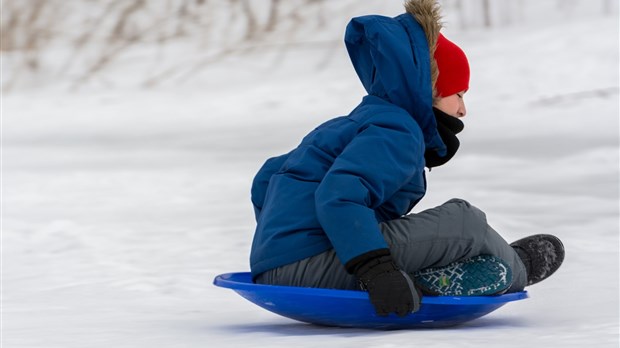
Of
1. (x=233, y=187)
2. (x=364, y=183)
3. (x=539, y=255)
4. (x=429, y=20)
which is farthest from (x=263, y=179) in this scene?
(x=233, y=187)

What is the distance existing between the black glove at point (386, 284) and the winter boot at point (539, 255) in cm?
57

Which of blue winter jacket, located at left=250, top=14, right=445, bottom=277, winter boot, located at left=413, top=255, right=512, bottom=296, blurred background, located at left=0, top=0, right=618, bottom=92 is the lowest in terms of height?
winter boot, located at left=413, top=255, right=512, bottom=296

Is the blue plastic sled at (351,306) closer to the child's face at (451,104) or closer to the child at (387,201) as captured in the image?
the child at (387,201)

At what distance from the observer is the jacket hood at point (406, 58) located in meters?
2.68

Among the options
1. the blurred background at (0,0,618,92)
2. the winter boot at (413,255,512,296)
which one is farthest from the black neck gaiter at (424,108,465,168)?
the blurred background at (0,0,618,92)

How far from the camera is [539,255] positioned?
296cm

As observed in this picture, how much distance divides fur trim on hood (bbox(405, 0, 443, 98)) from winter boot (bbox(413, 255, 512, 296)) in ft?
1.50

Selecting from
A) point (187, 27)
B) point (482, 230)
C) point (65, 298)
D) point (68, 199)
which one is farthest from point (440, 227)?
point (187, 27)

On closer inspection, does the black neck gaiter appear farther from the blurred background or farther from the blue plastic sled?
the blurred background

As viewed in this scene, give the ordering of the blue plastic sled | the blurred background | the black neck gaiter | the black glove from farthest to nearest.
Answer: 1. the blurred background
2. the black neck gaiter
3. the blue plastic sled
4. the black glove

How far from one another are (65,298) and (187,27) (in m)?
8.10

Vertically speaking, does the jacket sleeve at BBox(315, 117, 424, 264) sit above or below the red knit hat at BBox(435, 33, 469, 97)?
below

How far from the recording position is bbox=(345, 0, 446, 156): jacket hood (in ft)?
8.80

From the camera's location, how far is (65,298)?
11.6 feet
